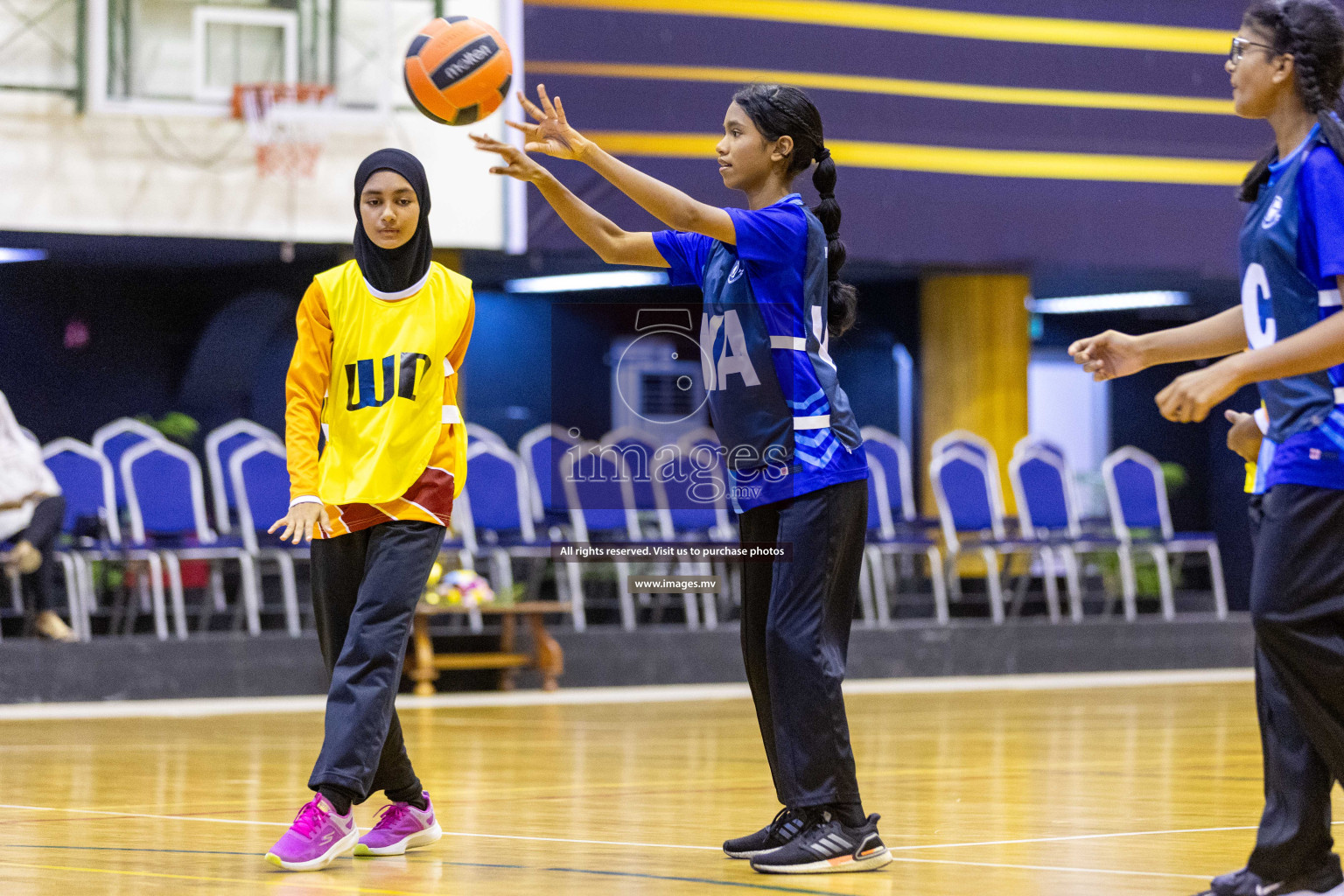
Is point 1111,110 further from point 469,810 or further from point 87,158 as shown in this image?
point 469,810

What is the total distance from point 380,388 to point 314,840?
0.83 meters

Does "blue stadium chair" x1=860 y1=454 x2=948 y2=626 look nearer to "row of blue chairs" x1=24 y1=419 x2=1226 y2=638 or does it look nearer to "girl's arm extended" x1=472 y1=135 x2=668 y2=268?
"row of blue chairs" x1=24 y1=419 x2=1226 y2=638

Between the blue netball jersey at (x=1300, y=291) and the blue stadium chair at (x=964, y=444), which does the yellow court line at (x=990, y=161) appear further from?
the blue netball jersey at (x=1300, y=291)

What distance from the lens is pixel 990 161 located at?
443 inches

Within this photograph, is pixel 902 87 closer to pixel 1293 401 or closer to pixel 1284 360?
pixel 1293 401

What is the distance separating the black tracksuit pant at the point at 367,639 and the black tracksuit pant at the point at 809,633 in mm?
640

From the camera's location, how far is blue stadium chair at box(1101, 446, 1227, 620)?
10688mm

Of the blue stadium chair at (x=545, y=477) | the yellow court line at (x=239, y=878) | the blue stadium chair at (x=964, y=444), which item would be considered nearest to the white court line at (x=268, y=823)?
the yellow court line at (x=239, y=878)

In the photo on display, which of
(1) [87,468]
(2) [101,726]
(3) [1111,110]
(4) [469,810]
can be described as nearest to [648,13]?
(3) [1111,110]

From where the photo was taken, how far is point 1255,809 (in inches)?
156

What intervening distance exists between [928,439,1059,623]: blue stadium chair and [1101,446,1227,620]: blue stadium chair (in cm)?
64

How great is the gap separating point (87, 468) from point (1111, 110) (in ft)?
22.4

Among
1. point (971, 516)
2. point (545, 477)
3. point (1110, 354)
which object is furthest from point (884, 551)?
point (1110, 354)

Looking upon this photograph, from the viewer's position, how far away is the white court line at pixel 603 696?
24.2 feet
